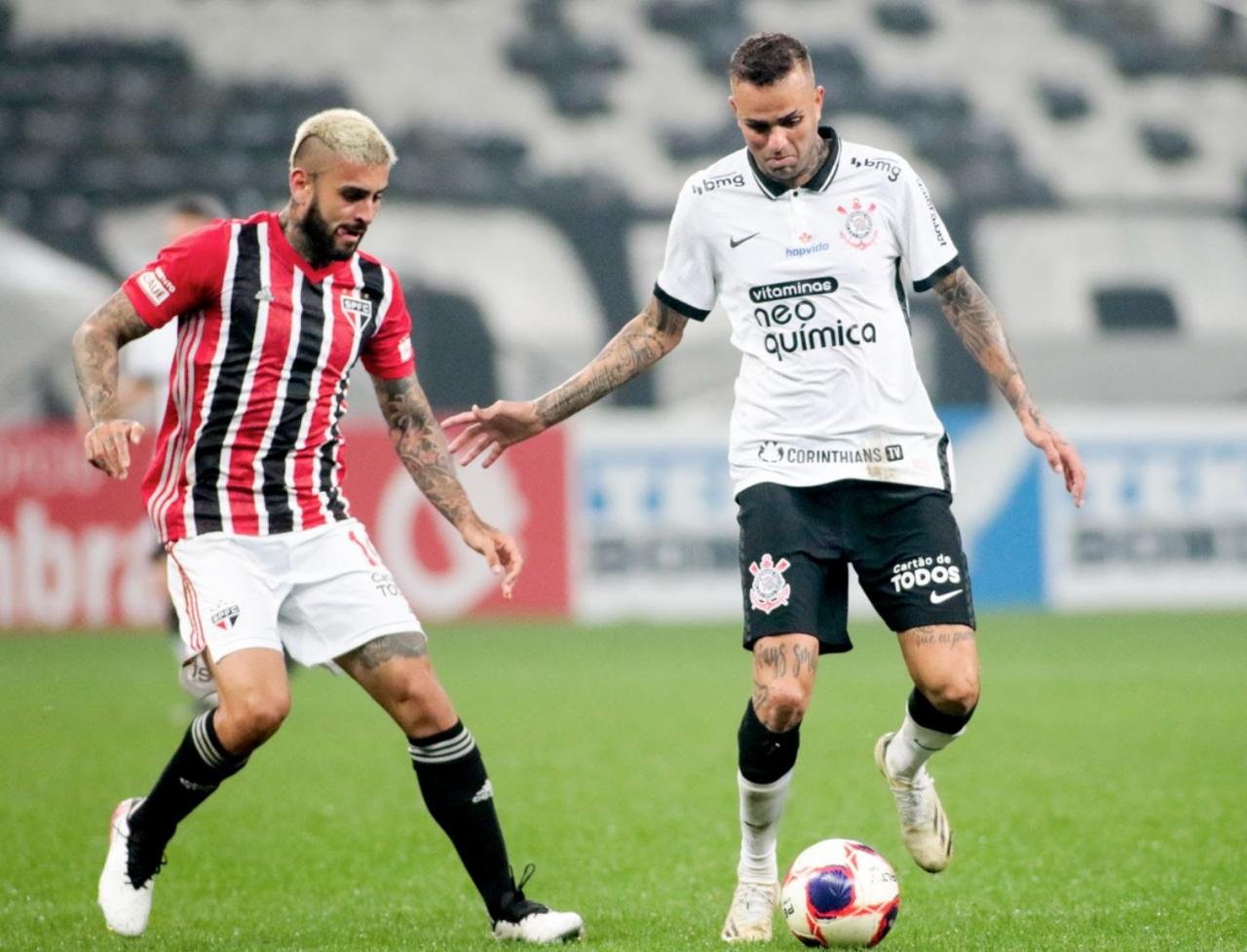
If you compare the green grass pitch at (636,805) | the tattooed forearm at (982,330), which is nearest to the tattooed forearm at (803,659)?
the green grass pitch at (636,805)

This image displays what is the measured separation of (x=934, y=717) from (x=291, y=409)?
1.99 m

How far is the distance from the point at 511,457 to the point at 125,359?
4.96m

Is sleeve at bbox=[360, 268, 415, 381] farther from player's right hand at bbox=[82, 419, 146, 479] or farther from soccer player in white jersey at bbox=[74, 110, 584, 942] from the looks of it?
player's right hand at bbox=[82, 419, 146, 479]

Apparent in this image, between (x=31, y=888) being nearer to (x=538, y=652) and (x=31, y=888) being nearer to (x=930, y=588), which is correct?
(x=930, y=588)

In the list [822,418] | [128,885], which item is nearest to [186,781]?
[128,885]

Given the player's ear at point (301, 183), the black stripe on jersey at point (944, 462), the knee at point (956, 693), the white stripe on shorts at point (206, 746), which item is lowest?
the white stripe on shorts at point (206, 746)

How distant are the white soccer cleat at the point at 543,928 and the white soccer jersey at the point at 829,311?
1301 millimetres

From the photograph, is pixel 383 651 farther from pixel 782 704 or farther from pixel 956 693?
pixel 956 693

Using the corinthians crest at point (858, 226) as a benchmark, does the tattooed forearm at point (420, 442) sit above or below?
below

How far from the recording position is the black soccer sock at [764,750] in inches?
200

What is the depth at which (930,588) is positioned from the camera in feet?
16.9

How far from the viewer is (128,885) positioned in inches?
205

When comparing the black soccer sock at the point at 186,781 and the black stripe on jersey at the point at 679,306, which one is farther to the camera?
the black stripe on jersey at the point at 679,306

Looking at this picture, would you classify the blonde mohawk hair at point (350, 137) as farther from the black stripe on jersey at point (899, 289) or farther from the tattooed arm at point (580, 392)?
the black stripe on jersey at point (899, 289)
